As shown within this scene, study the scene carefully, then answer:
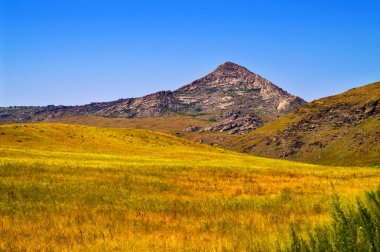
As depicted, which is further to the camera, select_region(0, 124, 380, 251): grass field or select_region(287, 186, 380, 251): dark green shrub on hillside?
select_region(0, 124, 380, 251): grass field

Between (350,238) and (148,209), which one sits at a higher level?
(350,238)

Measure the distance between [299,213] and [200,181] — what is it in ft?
45.0

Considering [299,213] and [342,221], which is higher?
[342,221]

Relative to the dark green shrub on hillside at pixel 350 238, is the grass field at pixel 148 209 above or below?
below

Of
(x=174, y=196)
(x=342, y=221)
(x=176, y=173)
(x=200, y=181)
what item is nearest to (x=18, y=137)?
(x=176, y=173)

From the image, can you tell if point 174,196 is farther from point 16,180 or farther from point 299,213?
point 16,180

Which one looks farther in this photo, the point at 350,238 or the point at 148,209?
the point at 148,209

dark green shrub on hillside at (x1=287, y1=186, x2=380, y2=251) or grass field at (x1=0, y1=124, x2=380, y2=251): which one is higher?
dark green shrub on hillside at (x1=287, y1=186, x2=380, y2=251)

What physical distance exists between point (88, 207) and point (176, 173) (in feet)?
57.0

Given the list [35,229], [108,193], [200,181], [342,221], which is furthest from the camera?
[200,181]

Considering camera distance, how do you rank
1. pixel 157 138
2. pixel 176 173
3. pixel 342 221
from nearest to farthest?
pixel 342 221
pixel 176 173
pixel 157 138

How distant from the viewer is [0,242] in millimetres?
11781

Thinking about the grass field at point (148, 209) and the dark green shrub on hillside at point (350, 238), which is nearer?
the dark green shrub on hillside at point (350, 238)

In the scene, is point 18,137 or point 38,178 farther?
point 18,137
